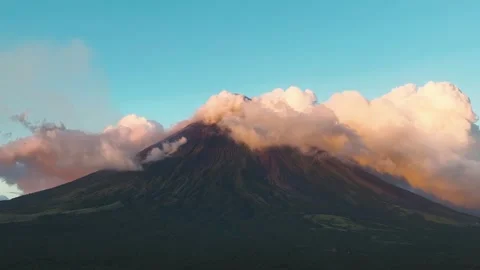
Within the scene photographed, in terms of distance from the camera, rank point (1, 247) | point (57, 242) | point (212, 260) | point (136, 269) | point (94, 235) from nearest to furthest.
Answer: point (136, 269), point (212, 260), point (1, 247), point (57, 242), point (94, 235)

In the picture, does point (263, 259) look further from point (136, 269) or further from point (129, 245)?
point (129, 245)

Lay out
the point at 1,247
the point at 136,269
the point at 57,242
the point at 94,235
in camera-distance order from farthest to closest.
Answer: the point at 94,235
the point at 57,242
the point at 1,247
the point at 136,269

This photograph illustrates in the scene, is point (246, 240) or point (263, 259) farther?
point (246, 240)

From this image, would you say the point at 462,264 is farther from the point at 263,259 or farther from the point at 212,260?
the point at 212,260

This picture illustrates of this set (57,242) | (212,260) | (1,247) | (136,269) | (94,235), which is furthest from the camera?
(94,235)

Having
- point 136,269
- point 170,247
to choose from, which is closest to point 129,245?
point 170,247

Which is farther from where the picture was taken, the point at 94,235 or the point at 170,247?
the point at 94,235

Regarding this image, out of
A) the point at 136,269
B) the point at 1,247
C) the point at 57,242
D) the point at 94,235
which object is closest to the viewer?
the point at 136,269

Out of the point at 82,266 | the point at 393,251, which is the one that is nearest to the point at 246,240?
the point at 393,251

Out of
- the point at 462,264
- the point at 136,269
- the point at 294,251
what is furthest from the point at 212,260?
the point at 462,264
